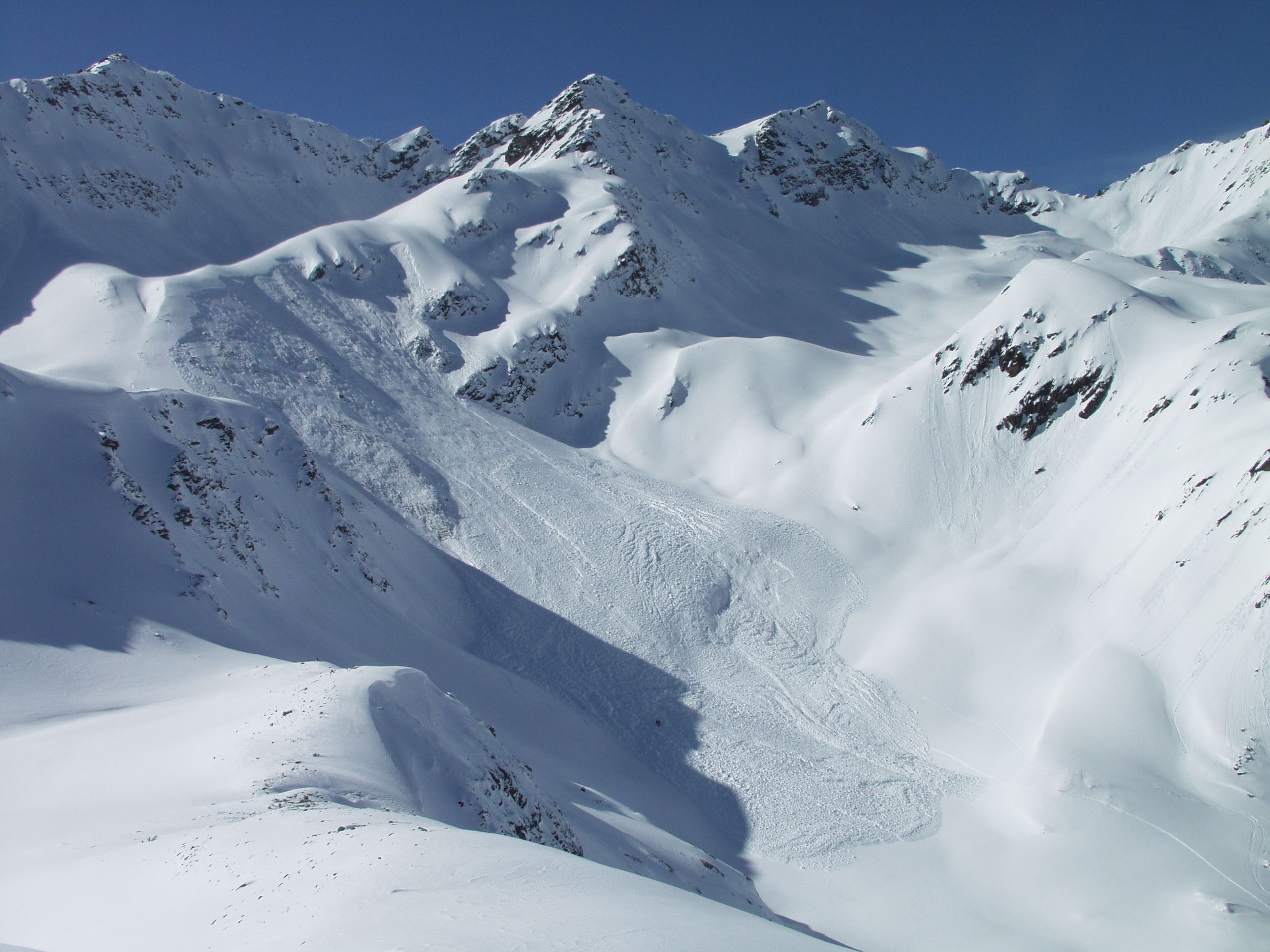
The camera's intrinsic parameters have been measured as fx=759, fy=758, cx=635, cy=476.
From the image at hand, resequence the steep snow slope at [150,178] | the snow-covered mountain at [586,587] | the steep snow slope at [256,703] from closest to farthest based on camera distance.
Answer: the steep snow slope at [256,703], the snow-covered mountain at [586,587], the steep snow slope at [150,178]

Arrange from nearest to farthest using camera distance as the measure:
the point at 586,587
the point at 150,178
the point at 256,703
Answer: the point at 256,703 → the point at 586,587 → the point at 150,178

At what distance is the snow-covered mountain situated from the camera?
10898 millimetres

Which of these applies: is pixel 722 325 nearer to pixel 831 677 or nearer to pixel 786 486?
pixel 786 486

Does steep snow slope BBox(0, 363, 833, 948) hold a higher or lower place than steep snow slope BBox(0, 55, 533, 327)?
lower

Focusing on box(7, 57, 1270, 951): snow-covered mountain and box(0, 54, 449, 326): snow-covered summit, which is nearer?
box(7, 57, 1270, 951): snow-covered mountain

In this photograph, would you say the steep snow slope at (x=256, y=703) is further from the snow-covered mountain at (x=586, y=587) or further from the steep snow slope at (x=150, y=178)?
the steep snow slope at (x=150, y=178)

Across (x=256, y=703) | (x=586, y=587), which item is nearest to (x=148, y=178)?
(x=586, y=587)

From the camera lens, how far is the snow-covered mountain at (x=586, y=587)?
1090cm

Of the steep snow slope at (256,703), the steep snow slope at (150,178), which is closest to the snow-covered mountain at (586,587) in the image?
the steep snow slope at (256,703)

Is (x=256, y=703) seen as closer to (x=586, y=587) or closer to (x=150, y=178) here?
(x=586, y=587)

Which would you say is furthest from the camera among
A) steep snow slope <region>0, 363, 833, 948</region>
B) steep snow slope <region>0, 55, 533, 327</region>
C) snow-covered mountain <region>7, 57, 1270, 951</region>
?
steep snow slope <region>0, 55, 533, 327</region>

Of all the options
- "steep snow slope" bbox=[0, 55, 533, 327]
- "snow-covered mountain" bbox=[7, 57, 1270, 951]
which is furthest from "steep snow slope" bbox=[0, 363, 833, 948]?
"steep snow slope" bbox=[0, 55, 533, 327]

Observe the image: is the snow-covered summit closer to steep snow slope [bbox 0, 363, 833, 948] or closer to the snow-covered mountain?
the snow-covered mountain

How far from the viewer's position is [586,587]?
3309cm
